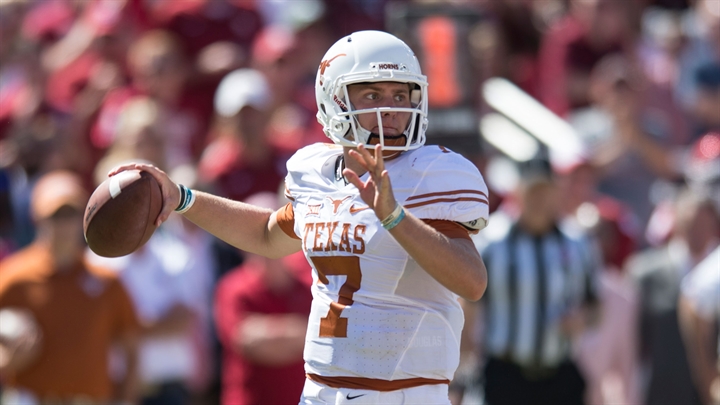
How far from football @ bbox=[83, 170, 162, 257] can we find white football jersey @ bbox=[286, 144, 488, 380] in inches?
A: 23.4

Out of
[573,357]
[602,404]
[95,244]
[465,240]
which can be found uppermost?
[465,240]

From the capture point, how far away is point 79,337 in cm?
699

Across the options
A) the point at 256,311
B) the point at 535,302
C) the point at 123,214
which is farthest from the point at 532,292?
the point at 123,214

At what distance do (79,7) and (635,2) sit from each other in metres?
5.02

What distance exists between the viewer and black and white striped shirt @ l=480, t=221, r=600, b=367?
7.43m

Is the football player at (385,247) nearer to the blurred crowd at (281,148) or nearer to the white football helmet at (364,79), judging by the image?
the white football helmet at (364,79)

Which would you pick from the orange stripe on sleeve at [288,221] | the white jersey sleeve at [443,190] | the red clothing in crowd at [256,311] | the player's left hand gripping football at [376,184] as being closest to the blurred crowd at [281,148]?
the red clothing in crowd at [256,311]

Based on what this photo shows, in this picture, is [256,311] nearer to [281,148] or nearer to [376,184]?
[281,148]

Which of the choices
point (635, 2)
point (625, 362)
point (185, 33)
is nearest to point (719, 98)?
point (635, 2)

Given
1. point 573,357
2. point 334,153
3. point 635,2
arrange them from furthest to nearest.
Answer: point 635,2 < point 573,357 < point 334,153

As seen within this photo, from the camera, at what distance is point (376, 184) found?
12.4ft

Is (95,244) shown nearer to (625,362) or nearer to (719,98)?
(625,362)

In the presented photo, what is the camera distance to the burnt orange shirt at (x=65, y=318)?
690 cm

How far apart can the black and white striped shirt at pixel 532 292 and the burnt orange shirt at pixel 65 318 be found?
2345 mm
